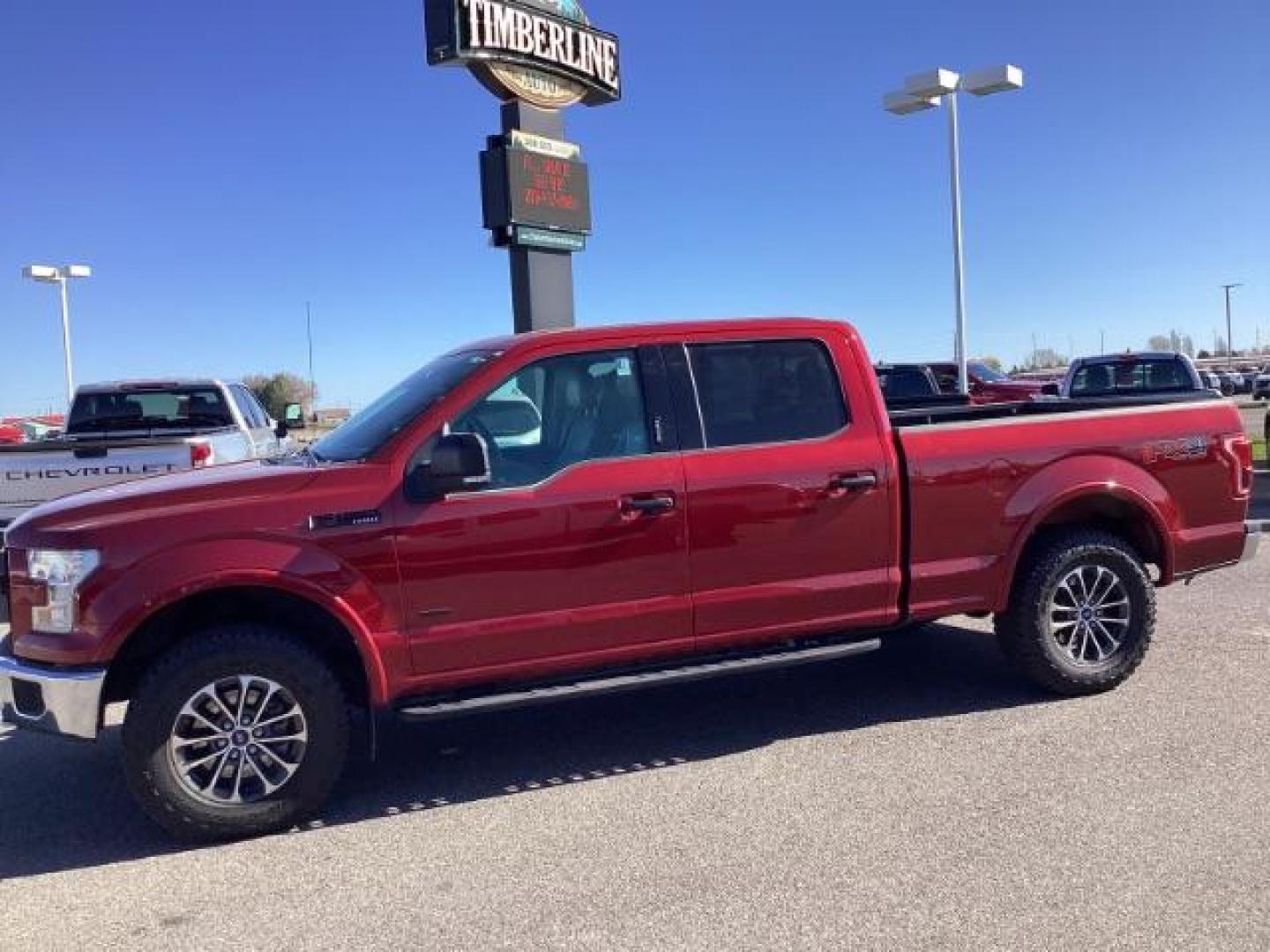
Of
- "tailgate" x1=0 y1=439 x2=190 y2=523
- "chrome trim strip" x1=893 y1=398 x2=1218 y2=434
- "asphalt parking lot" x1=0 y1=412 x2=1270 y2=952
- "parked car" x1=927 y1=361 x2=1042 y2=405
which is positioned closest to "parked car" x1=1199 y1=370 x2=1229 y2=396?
"parked car" x1=927 y1=361 x2=1042 y2=405

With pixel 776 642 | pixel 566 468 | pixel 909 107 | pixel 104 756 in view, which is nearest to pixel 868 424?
pixel 776 642

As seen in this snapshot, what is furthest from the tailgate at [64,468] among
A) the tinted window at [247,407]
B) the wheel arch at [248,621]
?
the wheel arch at [248,621]

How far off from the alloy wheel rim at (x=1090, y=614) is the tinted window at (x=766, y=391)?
1540 mm

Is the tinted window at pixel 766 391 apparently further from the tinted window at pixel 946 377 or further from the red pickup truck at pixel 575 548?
the tinted window at pixel 946 377

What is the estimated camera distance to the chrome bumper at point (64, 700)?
4.23 m

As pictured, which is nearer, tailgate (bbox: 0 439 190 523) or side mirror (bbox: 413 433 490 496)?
side mirror (bbox: 413 433 490 496)

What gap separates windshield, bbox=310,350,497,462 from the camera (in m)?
4.85

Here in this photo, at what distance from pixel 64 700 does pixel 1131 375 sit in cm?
1369

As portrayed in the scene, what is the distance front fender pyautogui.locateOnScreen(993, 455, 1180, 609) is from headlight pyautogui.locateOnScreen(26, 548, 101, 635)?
13.6 feet

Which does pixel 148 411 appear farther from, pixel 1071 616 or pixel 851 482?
pixel 1071 616

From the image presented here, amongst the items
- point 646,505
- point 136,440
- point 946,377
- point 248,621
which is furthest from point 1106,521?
point 946,377

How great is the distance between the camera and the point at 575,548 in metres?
4.76

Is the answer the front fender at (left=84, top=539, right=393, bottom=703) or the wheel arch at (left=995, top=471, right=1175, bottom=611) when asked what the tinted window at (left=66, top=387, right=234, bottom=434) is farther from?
the wheel arch at (left=995, top=471, right=1175, bottom=611)

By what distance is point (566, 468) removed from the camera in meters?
4.83
